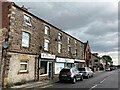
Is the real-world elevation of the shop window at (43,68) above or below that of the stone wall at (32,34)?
below

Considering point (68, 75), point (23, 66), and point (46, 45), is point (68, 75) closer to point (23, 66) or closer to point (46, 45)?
point (23, 66)

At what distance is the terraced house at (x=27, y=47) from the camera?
18.3m

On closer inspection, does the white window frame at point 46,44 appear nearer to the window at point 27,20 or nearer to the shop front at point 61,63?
the shop front at point 61,63

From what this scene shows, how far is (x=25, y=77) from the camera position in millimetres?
20672

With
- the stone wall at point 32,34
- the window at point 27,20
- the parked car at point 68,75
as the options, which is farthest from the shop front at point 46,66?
the window at point 27,20

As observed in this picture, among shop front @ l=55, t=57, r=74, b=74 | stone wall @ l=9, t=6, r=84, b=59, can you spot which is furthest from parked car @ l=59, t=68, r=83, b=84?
shop front @ l=55, t=57, r=74, b=74

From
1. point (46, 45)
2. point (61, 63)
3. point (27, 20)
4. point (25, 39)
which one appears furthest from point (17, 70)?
point (61, 63)

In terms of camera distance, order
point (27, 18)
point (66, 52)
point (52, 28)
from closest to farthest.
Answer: point (27, 18), point (52, 28), point (66, 52)

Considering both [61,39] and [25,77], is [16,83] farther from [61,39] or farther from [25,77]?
[61,39]

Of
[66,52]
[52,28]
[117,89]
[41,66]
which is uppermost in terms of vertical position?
[52,28]

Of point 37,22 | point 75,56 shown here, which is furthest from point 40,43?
point 75,56

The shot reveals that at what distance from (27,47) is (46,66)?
5.55m

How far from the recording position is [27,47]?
2158 centimetres

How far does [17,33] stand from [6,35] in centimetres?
158
